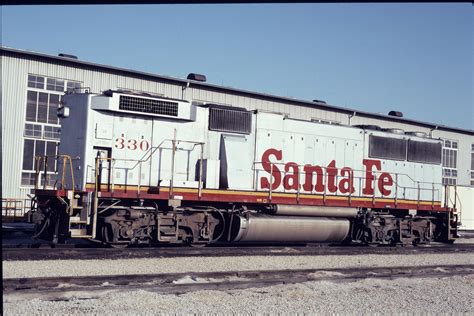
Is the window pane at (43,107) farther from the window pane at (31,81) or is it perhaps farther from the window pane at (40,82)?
the window pane at (31,81)

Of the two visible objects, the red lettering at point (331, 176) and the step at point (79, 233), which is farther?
the red lettering at point (331, 176)

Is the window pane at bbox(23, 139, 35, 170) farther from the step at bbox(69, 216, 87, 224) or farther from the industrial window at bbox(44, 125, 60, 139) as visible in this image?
the step at bbox(69, 216, 87, 224)

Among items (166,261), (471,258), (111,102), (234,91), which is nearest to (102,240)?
(166,261)

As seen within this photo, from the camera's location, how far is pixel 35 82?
24.4 metres

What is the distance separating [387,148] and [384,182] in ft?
3.78

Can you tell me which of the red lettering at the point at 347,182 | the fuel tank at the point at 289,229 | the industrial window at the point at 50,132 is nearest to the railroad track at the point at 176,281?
the fuel tank at the point at 289,229

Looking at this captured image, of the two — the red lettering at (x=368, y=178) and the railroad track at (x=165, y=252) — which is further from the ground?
the red lettering at (x=368, y=178)

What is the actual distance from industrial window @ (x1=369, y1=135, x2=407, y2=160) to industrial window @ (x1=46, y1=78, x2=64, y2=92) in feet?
46.7

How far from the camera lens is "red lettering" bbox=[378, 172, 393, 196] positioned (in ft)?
59.0

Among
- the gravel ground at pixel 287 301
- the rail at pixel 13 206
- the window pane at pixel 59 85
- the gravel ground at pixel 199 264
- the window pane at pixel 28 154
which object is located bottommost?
the gravel ground at pixel 199 264

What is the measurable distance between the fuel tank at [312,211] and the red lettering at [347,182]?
0.67 m

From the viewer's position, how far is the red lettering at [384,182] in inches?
708

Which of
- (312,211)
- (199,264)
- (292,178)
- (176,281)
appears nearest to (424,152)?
(312,211)

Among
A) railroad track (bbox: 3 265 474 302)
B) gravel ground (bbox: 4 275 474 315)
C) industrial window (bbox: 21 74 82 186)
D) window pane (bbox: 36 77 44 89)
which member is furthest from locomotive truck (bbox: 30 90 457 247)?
window pane (bbox: 36 77 44 89)
